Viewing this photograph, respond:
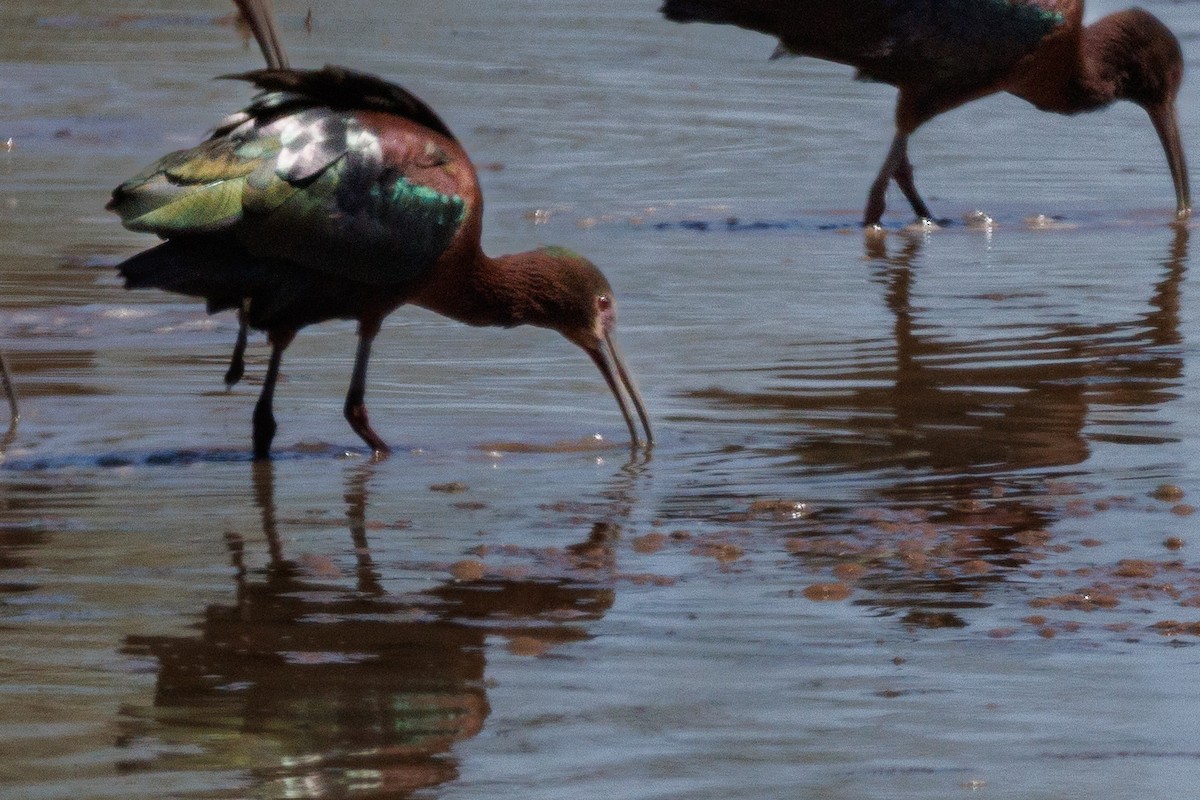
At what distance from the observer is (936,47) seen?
10.7 m

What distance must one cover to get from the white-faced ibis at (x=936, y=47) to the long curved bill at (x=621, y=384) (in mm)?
3864

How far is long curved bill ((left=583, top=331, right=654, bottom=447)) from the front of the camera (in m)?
6.59

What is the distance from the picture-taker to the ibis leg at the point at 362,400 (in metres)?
6.51

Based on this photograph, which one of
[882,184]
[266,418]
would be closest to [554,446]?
[266,418]

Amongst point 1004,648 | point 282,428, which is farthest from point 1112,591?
point 282,428

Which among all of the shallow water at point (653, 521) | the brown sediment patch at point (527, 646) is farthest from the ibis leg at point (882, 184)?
the brown sediment patch at point (527, 646)

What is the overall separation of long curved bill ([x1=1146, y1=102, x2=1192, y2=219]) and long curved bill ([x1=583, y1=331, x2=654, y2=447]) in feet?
15.9

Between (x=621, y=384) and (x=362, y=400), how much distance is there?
83 centimetres

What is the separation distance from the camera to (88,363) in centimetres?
753

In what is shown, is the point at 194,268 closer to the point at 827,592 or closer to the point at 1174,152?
the point at 827,592

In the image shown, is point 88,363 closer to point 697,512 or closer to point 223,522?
point 223,522

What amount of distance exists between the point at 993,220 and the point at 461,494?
538cm

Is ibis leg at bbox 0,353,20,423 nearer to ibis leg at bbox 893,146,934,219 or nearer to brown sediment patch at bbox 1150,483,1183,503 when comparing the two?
brown sediment patch at bbox 1150,483,1183,503

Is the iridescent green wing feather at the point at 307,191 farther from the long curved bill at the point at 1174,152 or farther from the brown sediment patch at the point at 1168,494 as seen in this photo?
the long curved bill at the point at 1174,152
